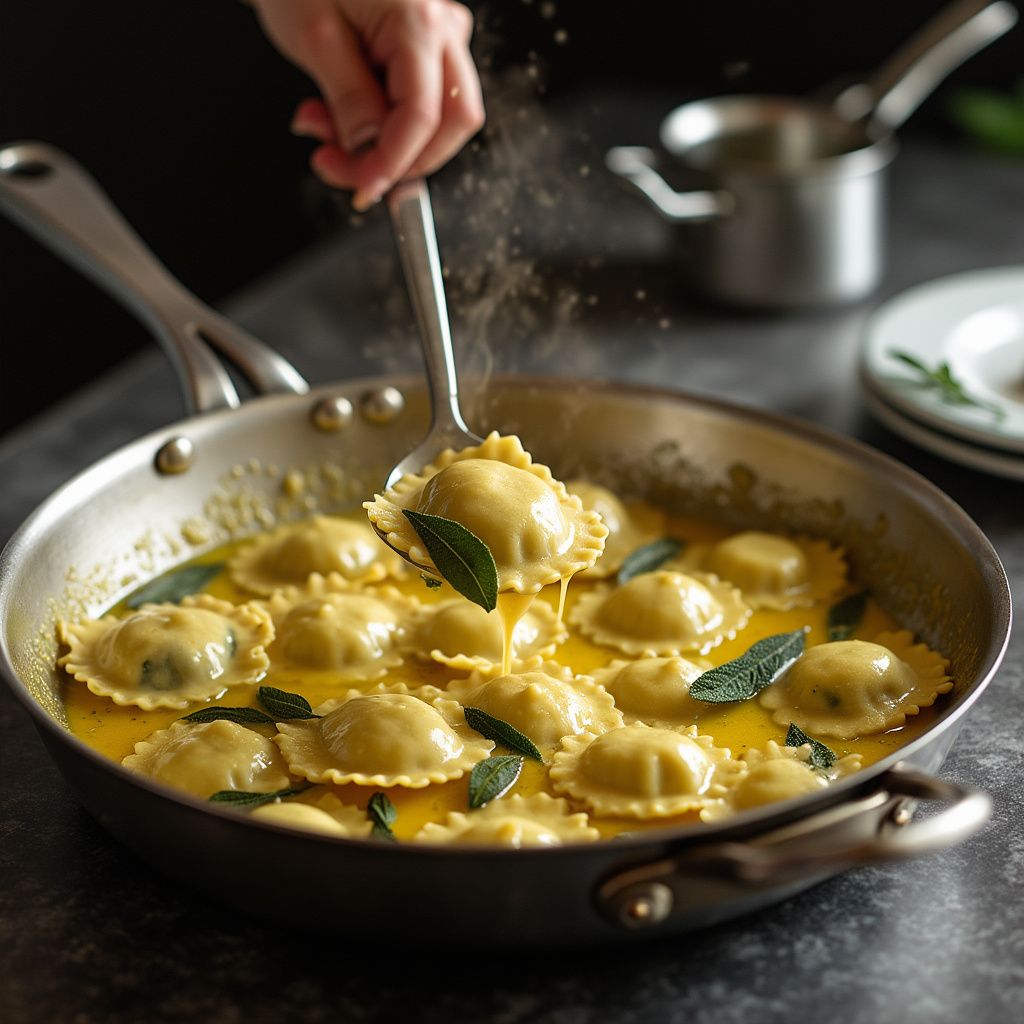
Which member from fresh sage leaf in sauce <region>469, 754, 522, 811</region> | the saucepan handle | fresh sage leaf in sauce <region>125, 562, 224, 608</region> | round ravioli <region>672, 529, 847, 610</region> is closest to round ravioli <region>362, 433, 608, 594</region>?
fresh sage leaf in sauce <region>469, 754, 522, 811</region>

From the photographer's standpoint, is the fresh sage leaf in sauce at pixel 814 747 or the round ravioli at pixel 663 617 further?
the round ravioli at pixel 663 617

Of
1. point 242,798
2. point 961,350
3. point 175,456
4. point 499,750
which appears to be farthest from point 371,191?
point 961,350

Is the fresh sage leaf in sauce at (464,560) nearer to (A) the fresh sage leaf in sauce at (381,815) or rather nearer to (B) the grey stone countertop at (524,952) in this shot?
(A) the fresh sage leaf in sauce at (381,815)

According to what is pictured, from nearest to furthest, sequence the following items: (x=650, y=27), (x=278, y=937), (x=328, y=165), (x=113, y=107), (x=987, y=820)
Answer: (x=278, y=937), (x=987, y=820), (x=328, y=165), (x=113, y=107), (x=650, y=27)

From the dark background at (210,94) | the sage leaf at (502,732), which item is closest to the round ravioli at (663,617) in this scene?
the sage leaf at (502,732)

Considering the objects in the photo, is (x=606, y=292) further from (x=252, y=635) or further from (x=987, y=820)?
(x=987, y=820)

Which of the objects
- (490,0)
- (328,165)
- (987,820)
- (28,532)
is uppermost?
(490,0)

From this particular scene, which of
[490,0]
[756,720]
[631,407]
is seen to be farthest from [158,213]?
[756,720]
